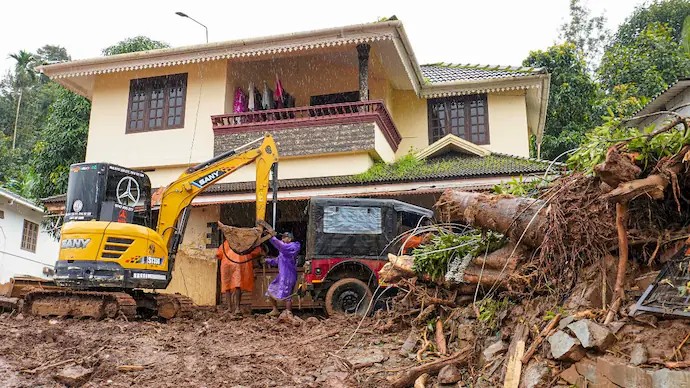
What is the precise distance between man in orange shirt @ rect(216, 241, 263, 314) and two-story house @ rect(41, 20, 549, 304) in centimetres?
188

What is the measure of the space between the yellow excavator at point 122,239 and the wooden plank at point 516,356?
6.96 meters

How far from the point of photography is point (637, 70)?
29016 mm

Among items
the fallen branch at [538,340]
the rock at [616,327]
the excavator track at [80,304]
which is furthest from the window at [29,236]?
the rock at [616,327]

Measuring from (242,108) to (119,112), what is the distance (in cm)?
366

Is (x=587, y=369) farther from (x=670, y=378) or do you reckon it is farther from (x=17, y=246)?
(x=17, y=246)

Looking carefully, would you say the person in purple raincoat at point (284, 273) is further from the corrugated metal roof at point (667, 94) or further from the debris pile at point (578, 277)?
the corrugated metal roof at point (667, 94)

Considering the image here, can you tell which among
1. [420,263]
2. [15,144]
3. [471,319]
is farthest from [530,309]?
[15,144]

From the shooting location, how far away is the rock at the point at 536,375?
5.14m

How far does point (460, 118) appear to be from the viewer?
17.9 meters

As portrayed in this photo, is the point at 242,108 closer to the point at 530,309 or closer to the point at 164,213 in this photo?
the point at 164,213

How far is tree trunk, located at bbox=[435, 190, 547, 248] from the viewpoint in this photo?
6508 millimetres

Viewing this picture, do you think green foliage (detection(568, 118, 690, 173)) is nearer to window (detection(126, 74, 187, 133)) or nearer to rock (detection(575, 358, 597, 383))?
rock (detection(575, 358, 597, 383))

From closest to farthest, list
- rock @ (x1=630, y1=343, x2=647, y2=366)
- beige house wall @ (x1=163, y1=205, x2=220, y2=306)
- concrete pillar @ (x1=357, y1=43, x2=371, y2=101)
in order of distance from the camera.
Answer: rock @ (x1=630, y1=343, x2=647, y2=366), concrete pillar @ (x1=357, y1=43, x2=371, y2=101), beige house wall @ (x1=163, y1=205, x2=220, y2=306)

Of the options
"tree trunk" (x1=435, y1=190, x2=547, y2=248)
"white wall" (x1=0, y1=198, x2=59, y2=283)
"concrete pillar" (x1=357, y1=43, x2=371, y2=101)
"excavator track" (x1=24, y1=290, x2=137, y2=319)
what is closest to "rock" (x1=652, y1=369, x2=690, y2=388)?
"tree trunk" (x1=435, y1=190, x2=547, y2=248)
